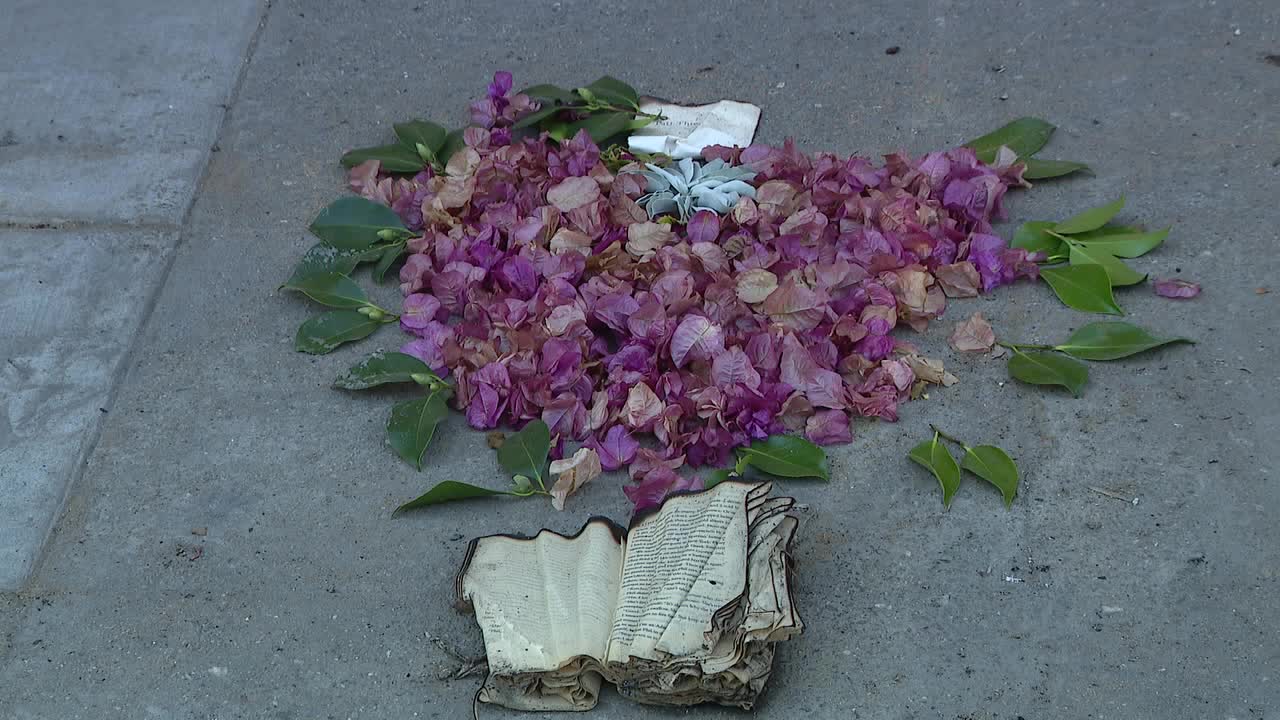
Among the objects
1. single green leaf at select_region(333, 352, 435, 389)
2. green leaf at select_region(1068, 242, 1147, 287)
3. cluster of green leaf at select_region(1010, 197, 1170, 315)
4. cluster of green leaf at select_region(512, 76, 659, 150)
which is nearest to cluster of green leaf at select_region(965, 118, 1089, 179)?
cluster of green leaf at select_region(1010, 197, 1170, 315)

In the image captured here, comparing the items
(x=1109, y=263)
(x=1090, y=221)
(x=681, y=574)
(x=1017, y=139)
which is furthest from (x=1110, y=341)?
(x=681, y=574)

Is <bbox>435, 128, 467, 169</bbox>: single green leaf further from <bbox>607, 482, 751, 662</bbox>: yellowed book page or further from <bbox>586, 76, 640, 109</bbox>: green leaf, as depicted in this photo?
<bbox>607, 482, 751, 662</bbox>: yellowed book page

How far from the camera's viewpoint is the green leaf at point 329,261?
223 cm

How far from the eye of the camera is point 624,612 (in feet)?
5.11

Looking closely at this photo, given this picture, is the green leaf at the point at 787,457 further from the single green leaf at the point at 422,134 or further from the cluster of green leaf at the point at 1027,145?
the single green leaf at the point at 422,134

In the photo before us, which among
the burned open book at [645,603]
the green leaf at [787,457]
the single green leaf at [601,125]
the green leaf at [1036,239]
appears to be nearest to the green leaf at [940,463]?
the green leaf at [787,457]

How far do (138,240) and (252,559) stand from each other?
2.99 ft

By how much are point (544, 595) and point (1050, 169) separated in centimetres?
134

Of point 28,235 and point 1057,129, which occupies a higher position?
point 1057,129

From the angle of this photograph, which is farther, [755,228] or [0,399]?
[755,228]

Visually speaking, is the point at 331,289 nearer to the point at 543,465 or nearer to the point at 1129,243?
the point at 543,465

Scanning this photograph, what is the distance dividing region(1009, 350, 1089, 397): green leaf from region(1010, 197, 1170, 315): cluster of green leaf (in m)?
0.15

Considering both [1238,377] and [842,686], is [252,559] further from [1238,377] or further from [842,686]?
[1238,377]

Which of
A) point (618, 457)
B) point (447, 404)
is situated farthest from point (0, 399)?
point (618, 457)
